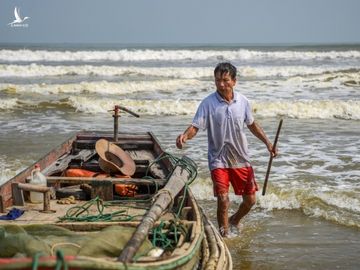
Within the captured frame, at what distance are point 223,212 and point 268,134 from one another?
7.30 m

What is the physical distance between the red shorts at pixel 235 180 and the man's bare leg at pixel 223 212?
61 mm

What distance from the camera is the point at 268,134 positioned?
12.2 m

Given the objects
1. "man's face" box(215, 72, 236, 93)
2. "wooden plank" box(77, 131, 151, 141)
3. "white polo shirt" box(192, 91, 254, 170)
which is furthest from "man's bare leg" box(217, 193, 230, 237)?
"wooden plank" box(77, 131, 151, 141)

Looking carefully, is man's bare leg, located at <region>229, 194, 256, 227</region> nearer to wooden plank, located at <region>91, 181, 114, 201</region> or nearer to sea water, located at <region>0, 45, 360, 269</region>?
sea water, located at <region>0, 45, 360, 269</region>

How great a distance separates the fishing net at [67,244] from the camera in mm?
2846

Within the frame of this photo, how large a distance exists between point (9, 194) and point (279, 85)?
2029 cm

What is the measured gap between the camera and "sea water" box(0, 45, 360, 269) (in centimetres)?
550

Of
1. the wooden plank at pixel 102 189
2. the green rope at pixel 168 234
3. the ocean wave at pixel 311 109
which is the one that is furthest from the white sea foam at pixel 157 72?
the green rope at pixel 168 234

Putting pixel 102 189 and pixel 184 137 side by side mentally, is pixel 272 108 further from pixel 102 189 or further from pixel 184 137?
pixel 102 189

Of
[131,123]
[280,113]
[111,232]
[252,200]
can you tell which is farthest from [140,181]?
[280,113]

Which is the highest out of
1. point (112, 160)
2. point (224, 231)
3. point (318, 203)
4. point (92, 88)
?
point (112, 160)

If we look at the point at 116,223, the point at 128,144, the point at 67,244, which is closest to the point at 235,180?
the point at 116,223

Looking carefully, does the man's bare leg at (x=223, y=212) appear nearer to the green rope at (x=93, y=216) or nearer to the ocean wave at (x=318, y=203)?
the green rope at (x=93, y=216)

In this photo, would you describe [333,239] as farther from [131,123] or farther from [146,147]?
[131,123]
